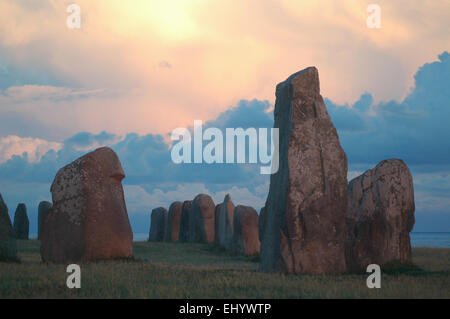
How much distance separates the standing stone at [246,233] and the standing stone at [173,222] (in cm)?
1270

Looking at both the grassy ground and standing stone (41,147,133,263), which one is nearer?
the grassy ground

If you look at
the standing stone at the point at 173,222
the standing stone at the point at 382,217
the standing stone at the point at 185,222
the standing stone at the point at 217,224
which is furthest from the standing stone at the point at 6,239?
the standing stone at the point at 173,222

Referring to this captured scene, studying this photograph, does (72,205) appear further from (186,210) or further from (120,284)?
(186,210)

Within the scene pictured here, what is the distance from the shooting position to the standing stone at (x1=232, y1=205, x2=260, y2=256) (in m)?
23.3

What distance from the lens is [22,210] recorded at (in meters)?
34.8

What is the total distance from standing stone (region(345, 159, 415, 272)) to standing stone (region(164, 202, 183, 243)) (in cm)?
2172

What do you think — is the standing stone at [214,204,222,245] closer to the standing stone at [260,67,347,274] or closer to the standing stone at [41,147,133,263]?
the standing stone at [41,147,133,263]

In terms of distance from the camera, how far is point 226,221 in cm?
2698

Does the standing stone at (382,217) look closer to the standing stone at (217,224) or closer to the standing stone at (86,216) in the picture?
the standing stone at (86,216)

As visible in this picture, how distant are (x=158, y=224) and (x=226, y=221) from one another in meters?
12.5

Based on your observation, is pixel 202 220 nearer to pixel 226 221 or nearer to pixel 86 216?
pixel 226 221

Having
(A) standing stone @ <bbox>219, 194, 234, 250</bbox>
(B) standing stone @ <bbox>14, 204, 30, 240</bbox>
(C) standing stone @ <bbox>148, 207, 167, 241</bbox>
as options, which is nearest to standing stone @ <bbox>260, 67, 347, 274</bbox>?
(A) standing stone @ <bbox>219, 194, 234, 250</bbox>

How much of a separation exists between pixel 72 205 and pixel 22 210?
22.2 meters
